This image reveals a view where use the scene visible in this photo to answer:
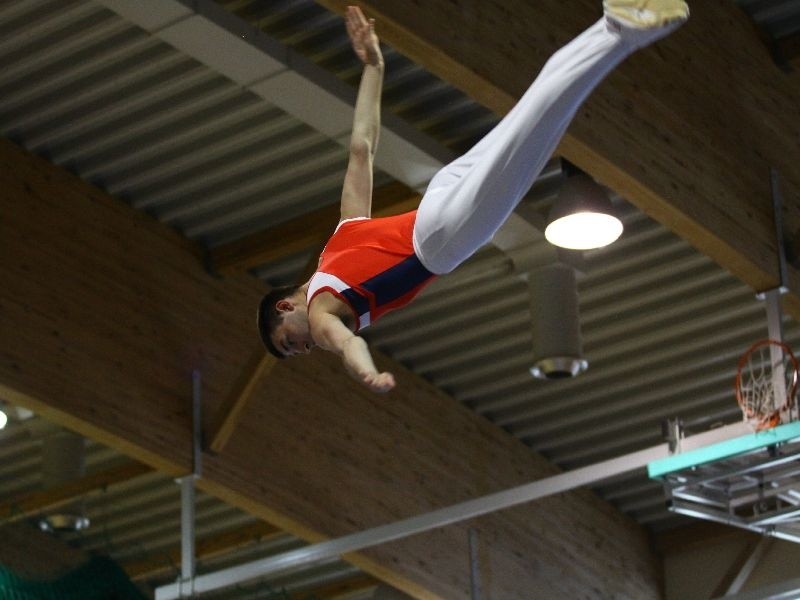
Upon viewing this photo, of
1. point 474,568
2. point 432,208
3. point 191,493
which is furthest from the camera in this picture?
point 474,568

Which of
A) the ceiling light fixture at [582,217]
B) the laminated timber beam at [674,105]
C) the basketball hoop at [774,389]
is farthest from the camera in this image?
the ceiling light fixture at [582,217]

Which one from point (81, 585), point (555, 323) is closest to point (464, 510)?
point (555, 323)

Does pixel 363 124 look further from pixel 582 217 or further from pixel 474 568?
pixel 474 568

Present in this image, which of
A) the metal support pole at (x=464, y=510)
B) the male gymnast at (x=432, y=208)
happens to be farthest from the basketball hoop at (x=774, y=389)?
the male gymnast at (x=432, y=208)

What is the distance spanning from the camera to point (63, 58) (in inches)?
469

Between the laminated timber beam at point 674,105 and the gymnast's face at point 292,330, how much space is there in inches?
104

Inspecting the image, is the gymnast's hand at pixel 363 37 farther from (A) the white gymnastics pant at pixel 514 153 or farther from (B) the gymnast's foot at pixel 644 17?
(B) the gymnast's foot at pixel 644 17

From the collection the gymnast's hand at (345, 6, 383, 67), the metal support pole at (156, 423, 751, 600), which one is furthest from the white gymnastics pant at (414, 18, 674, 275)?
the metal support pole at (156, 423, 751, 600)

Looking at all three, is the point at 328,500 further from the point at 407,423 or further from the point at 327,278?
the point at 327,278

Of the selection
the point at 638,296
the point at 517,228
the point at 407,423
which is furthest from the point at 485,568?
the point at 517,228

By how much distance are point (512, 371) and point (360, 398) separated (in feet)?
4.98

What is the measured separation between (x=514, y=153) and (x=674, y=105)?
5154 mm

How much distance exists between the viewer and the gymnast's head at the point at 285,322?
7.01 metres

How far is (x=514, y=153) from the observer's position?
6.42m
